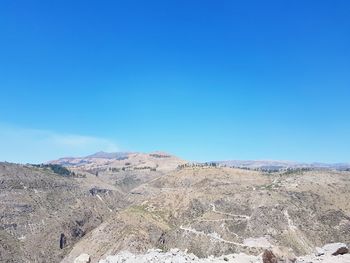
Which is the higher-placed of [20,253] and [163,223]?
[163,223]

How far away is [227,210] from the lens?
601 feet

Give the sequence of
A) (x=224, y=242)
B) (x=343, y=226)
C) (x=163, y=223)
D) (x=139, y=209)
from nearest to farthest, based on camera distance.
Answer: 1. (x=224, y=242)
2. (x=343, y=226)
3. (x=163, y=223)
4. (x=139, y=209)

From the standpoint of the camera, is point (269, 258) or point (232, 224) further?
point (232, 224)

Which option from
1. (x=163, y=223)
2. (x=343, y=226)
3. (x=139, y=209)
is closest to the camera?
(x=343, y=226)

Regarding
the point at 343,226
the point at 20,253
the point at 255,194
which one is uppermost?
the point at 255,194

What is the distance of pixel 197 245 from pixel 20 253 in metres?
86.7

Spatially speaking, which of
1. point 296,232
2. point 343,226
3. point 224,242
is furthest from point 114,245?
point 343,226

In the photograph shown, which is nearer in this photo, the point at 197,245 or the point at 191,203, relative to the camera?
the point at 197,245

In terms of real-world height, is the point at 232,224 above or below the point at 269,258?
below

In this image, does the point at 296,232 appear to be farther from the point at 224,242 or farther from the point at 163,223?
the point at 163,223

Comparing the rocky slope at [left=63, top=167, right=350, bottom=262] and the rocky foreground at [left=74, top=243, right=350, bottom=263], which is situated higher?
the rocky foreground at [left=74, top=243, right=350, bottom=263]

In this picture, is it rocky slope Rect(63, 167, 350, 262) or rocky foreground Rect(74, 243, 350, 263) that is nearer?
rocky foreground Rect(74, 243, 350, 263)

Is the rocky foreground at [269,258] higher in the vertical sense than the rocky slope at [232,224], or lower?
higher

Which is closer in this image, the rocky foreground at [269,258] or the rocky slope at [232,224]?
the rocky foreground at [269,258]
